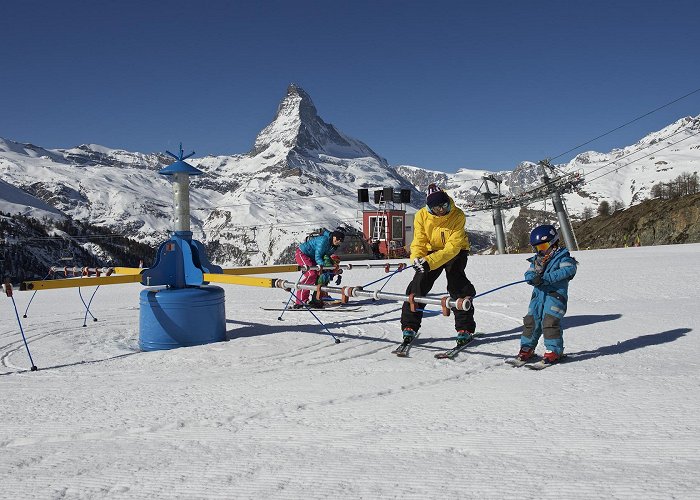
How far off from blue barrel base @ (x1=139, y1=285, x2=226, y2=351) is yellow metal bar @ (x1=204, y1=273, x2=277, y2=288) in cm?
25

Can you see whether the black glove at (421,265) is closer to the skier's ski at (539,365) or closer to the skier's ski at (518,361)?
the skier's ski at (518,361)

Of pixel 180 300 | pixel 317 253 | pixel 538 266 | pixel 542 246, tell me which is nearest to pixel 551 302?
pixel 538 266

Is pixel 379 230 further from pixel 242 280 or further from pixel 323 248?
pixel 242 280

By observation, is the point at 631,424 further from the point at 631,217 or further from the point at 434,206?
the point at 631,217

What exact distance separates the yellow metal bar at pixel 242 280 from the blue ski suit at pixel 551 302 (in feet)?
9.71

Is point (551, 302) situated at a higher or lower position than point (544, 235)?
lower

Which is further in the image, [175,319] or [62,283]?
[175,319]

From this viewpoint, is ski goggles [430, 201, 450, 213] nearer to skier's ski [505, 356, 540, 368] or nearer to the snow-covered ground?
the snow-covered ground

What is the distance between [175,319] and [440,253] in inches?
131

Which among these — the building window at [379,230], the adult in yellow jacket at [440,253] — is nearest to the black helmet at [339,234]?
the adult in yellow jacket at [440,253]

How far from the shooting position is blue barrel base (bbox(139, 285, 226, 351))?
6.46 meters

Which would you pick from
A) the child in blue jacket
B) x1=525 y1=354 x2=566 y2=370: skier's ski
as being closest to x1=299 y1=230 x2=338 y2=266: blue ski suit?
the child in blue jacket

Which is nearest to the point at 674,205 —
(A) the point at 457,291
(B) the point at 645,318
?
(B) the point at 645,318

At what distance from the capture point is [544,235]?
211 inches
